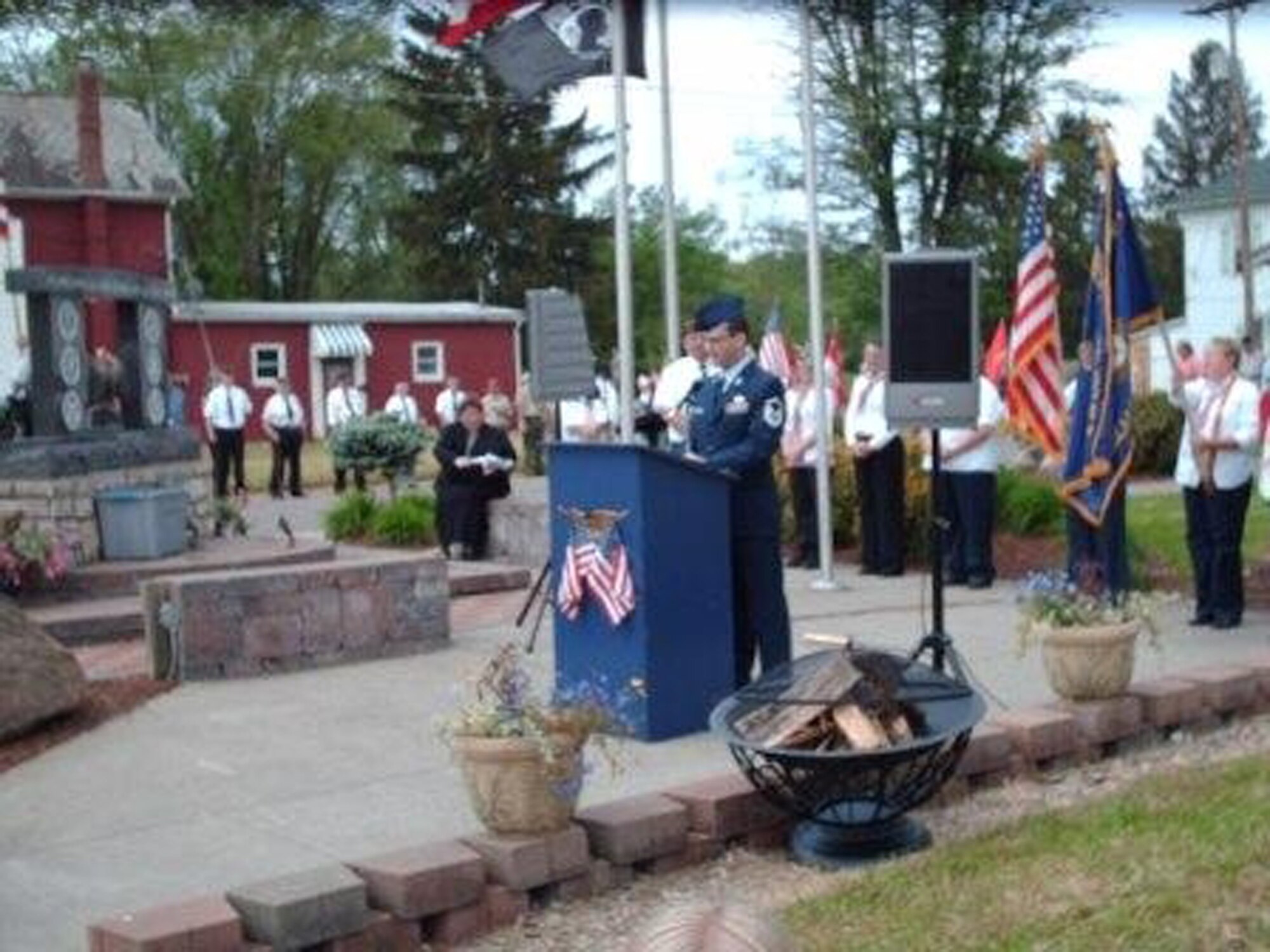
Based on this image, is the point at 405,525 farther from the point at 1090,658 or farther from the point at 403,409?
the point at 1090,658

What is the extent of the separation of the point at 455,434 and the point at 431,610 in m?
5.33

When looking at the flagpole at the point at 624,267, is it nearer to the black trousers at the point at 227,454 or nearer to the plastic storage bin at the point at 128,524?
the plastic storage bin at the point at 128,524

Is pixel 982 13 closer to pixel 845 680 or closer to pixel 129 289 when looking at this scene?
pixel 845 680

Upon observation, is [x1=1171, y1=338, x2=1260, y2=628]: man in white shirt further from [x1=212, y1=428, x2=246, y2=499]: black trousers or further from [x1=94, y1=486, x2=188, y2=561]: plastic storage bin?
[x1=212, y1=428, x2=246, y2=499]: black trousers

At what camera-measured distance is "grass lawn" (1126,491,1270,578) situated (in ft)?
44.5

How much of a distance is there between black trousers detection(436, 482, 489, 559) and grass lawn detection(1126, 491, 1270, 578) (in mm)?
4988

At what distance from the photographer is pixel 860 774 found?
5.59 m

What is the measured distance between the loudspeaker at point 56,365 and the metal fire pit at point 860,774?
7.61m

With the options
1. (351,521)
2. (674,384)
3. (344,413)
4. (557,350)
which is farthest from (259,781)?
(344,413)

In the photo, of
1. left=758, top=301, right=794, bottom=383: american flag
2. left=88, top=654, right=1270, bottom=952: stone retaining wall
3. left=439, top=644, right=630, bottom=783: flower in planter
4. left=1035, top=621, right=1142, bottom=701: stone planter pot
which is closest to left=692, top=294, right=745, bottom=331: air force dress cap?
left=1035, top=621, right=1142, bottom=701: stone planter pot


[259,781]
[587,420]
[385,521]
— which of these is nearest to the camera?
[259,781]

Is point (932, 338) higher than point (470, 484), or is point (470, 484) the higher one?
point (932, 338)

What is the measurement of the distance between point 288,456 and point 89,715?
16799 mm

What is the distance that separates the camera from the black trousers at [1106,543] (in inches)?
413
